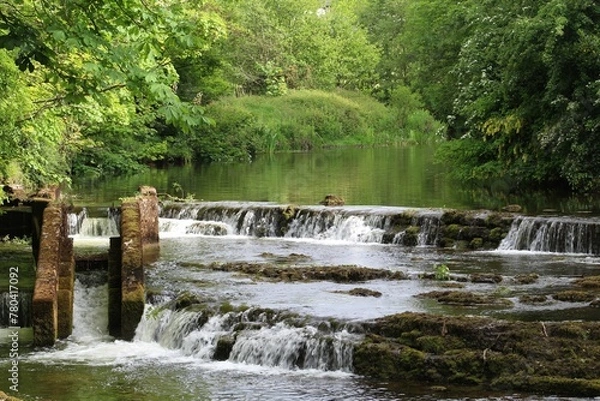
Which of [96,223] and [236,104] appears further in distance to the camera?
[236,104]

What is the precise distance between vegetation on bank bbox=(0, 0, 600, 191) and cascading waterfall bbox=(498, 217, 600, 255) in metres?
4.87

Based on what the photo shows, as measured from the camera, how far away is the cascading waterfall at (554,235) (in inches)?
830

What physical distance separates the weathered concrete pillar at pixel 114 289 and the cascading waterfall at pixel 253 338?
0.58m

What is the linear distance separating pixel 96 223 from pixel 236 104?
99.5 feet

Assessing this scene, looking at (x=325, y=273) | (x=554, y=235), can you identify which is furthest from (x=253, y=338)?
(x=554, y=235)

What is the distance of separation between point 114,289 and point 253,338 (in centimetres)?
352

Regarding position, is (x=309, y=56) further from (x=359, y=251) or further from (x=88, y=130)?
(x=359, y=251)

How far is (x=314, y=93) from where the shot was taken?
62.9 metres

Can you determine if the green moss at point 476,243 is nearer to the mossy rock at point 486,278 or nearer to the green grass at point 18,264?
the mossy rock at point 486,278

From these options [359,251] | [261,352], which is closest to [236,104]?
[359,251]

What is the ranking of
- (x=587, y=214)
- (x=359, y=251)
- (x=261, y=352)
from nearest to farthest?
(x=261, y=352) < (x=359, y=251) < (x=587, y=214)

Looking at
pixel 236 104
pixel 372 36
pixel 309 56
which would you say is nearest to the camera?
pixel 236 104

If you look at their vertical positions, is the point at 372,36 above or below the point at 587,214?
above

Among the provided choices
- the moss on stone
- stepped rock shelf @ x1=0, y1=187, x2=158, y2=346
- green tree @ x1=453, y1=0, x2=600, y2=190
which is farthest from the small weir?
the moss on stone
